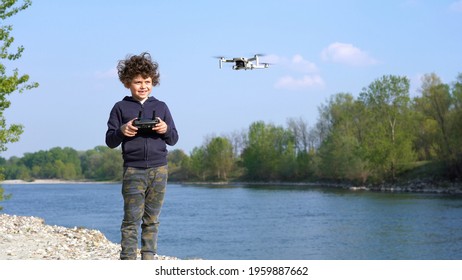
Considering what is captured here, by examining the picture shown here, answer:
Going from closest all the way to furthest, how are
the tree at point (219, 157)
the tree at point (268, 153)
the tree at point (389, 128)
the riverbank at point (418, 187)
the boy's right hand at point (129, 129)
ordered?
1. the boy's right hand at point (129, 129)
2. the riverbank at point (418, 187)
3. the tree at point (389, 128)
4. the tree at point (268, 153)
5. the tree at point (219, 157)

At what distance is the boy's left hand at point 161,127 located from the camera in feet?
14.0

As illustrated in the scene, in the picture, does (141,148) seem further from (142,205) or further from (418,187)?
(418,187)

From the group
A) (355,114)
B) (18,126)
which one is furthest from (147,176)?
(355,114)

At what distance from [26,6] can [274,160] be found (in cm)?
8270

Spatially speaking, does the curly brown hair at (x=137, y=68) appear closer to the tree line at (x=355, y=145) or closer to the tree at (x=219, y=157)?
the tree line at (x=355, y=145)

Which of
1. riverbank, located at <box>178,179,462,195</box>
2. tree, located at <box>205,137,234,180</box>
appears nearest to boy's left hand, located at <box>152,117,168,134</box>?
riverbank, located at <box>178,179,462,195</box>

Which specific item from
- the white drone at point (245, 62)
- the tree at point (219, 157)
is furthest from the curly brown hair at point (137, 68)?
the tree at point (219, 157)

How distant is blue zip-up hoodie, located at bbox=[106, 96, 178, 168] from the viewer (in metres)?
4.38

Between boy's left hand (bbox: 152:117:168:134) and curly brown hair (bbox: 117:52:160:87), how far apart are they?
433 mm

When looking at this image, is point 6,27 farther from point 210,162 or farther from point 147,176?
point 210,162

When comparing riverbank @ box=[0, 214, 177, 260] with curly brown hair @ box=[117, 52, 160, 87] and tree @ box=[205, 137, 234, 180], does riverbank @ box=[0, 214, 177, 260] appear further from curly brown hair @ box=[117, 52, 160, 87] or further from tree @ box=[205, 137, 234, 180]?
tree @ box=[205, 137, 234, 180]

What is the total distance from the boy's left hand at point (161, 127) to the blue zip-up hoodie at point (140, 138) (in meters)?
0.06

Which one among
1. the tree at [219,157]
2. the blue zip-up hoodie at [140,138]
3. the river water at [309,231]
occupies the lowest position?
the river water at [309,231]
